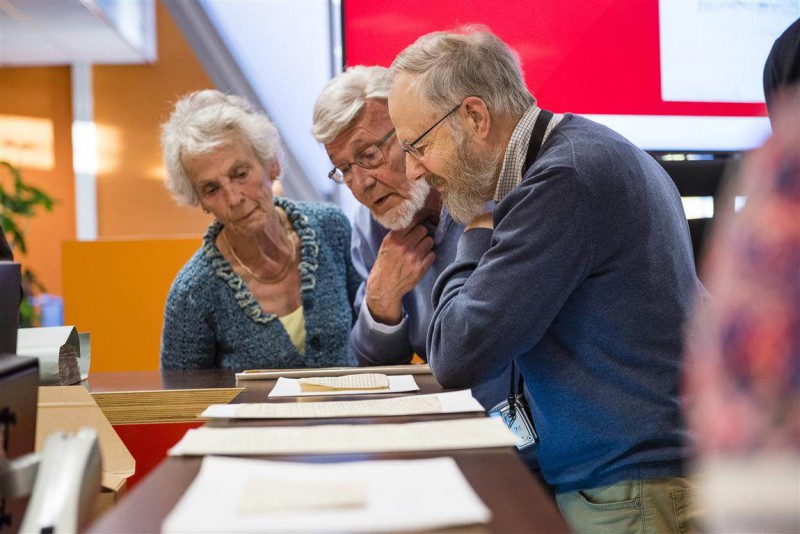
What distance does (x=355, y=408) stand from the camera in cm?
118

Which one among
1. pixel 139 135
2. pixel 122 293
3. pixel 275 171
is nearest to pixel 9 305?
pixel 275 171

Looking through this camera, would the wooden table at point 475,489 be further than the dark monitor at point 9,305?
No

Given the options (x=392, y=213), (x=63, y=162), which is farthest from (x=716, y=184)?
(x=63, y=162)

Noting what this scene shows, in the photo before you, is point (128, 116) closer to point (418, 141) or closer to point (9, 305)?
point (418, 141)

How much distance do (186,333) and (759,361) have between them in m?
2.00

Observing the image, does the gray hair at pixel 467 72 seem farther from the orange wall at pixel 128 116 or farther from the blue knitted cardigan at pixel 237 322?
the orange wall at pixel 128 116

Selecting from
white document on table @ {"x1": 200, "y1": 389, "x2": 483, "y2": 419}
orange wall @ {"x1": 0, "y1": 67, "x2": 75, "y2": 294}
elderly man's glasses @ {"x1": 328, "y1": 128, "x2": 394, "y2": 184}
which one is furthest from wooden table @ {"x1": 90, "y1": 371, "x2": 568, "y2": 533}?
orange wall @ {"x1": 0, "y1": 67, "x2": 75, "y2": 294}

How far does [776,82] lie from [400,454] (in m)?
1.09

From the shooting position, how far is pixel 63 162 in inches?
353

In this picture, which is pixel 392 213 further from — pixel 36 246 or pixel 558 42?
pixel 36 246

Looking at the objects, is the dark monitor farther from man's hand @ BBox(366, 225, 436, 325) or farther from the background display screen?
the background display screen

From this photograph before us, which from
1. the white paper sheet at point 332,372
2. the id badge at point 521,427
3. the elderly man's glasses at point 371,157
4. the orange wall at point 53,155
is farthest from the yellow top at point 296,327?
the orange wall at point 53,155

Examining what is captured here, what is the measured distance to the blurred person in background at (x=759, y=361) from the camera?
1.31ft

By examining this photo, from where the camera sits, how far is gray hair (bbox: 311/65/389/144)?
212 centimetres
